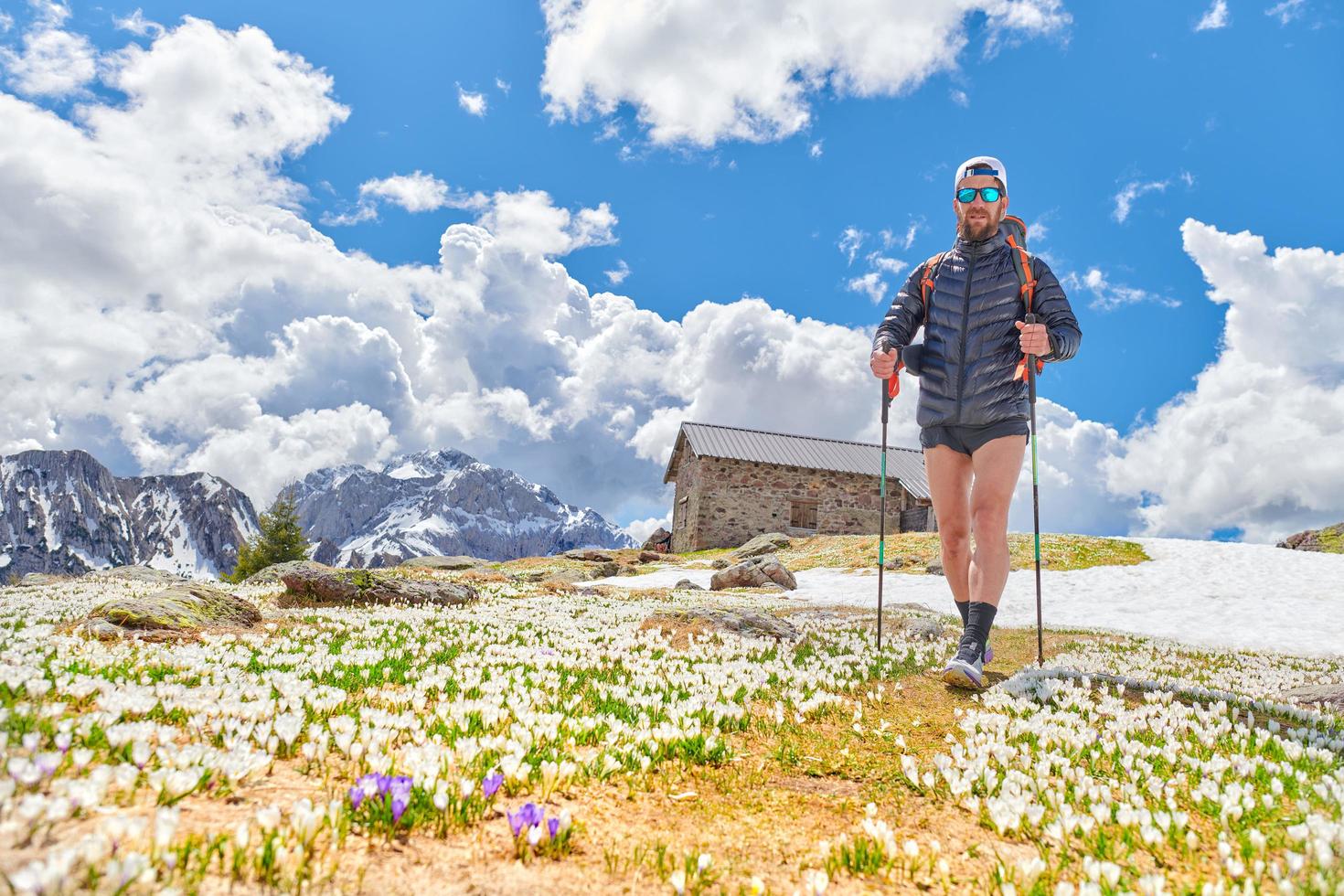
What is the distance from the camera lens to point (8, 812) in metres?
2.29

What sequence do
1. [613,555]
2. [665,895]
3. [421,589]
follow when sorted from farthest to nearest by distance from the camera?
[613,555], [421,589], [665,895]

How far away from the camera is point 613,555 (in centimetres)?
4981

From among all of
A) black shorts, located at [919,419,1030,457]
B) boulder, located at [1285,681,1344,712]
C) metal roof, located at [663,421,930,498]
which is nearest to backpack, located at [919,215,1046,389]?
black shorts, located at [919,419,1030,457]

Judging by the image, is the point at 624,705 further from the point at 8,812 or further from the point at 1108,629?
the point at 1108,629

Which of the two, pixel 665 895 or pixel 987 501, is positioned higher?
pixel 987 501

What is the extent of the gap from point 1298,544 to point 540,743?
174 ft

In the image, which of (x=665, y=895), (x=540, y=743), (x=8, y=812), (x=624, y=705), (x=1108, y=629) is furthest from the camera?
(x=1108, y=629)

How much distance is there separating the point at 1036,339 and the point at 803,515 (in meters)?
46.6

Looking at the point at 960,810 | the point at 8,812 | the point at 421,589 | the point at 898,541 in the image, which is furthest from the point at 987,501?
the point at 898,541

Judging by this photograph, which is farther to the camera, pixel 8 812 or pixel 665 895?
pixel 665 895

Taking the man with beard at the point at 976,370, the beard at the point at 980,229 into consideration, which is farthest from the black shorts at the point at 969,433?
the beard at the point at 980,229

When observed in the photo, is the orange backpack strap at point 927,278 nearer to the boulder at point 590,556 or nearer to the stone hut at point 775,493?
the boulder at point 590,556

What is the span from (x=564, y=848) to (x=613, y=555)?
47431 mm

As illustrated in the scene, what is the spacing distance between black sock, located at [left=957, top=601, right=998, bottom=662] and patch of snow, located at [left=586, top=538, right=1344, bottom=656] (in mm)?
10351
